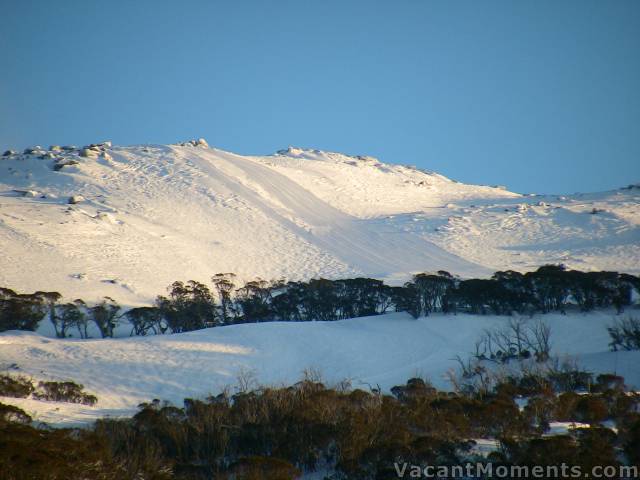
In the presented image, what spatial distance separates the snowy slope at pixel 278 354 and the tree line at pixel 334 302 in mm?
1775

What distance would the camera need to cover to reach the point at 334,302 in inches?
1565

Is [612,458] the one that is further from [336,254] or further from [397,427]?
[336,254]

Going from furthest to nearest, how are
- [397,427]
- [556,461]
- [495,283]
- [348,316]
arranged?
[348,316] < [495,283] < [397,427] < [556,461]

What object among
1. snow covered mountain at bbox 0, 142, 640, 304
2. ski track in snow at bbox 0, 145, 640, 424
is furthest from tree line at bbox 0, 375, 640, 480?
snow covered mountain at bbox 0, 142, 640, 304

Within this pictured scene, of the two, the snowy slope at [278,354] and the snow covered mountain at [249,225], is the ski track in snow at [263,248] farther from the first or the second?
the snow covered mountain at [249,225]

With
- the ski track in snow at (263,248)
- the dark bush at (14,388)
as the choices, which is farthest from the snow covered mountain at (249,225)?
the dark bush at (14,388)

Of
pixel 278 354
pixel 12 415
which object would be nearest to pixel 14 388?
pixel 12 415

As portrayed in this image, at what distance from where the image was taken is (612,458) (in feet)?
33.4

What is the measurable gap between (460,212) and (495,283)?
4502 cm

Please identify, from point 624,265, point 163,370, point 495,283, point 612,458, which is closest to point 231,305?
point 163,370

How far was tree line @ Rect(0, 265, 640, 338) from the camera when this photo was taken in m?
35.1

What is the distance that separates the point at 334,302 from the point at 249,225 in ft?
110

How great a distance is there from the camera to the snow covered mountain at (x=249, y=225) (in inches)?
2061

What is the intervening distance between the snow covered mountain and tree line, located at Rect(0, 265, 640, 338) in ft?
23.4
